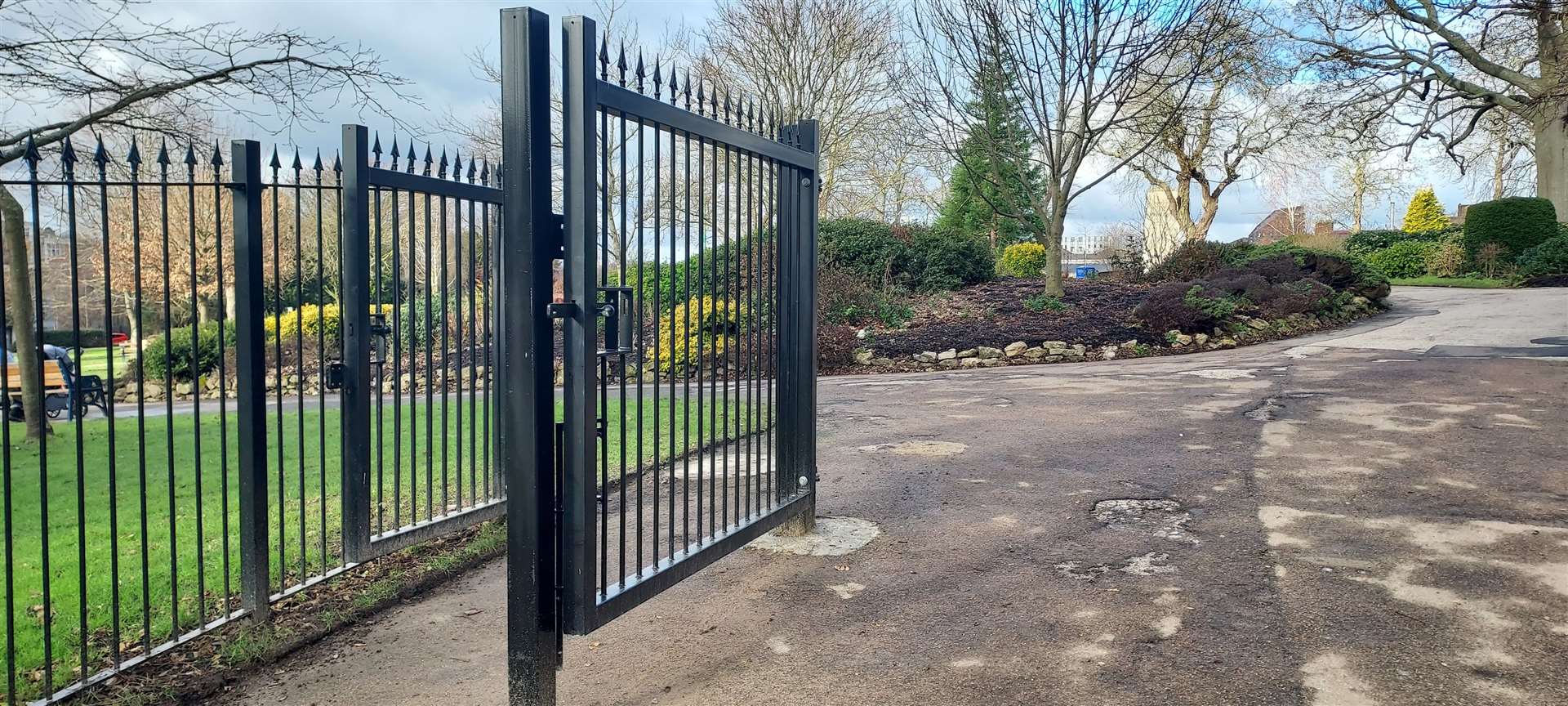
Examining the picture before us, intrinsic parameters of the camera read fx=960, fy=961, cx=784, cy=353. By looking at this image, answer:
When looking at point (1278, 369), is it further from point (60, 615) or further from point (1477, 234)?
point (1477, 234)

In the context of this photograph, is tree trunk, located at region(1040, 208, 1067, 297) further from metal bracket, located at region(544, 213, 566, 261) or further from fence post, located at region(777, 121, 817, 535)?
metal bracket, located at region(544, 213, 566, 261)

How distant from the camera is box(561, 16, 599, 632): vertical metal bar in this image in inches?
119

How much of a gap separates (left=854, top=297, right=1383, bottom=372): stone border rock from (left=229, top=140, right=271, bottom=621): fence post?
11119 millimetres

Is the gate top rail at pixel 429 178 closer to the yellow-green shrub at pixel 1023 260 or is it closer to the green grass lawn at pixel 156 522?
the green grass lawn at pixel 156 522

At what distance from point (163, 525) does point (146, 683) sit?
11.4ft

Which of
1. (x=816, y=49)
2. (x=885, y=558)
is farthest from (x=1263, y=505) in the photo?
(x=816, y=49)

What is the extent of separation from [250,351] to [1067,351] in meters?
12.3

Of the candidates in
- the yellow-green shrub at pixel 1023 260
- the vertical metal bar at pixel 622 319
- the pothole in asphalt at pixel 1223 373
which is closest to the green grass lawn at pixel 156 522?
the vertical metal bar at pixel 622 319

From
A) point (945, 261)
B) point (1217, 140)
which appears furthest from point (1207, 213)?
point (945, 261)

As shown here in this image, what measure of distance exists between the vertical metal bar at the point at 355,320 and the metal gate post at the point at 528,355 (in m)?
1.92

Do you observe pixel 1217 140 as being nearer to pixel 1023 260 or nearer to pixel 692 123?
pixel 1023 260

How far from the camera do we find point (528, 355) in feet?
9.66

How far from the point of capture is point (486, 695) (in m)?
3.43

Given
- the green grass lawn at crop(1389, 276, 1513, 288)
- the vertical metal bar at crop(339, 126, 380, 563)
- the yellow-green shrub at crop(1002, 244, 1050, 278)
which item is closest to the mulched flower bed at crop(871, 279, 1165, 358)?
the yellow-green shrub at crop(1002, 244, 1050, 278)
